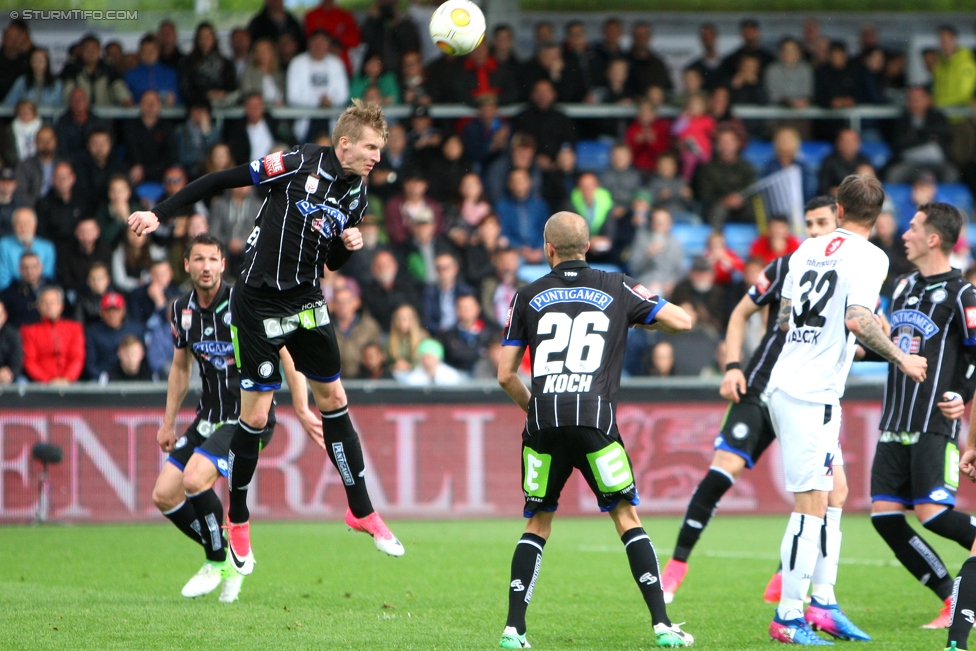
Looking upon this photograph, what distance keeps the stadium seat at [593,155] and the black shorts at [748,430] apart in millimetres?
10038

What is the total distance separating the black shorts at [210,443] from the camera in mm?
8117

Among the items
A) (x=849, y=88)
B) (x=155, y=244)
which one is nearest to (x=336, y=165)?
(x=155, y=244)

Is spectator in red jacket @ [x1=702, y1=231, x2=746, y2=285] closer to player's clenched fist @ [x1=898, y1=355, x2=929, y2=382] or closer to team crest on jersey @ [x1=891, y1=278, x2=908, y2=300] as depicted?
team crest on jersey @ [x1=891, y1=278, x2=908, y2=300]

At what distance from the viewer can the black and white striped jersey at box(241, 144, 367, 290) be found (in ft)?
22.6

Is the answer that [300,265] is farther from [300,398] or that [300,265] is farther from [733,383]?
[733,383]

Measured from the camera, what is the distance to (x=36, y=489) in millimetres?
12711

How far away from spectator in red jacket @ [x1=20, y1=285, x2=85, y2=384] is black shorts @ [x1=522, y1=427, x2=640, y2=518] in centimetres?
849

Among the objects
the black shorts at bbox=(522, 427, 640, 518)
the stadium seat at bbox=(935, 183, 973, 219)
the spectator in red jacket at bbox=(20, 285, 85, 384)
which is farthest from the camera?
the stadium seat at bbox=(935, 183, 973, 219)

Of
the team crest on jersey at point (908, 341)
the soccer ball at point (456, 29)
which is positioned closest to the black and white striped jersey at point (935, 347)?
the team crest on jersey at point (908, 341)

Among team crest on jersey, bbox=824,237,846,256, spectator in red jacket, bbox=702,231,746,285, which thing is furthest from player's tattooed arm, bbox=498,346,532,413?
spectator in red jacket, bbox=702,231,746,285

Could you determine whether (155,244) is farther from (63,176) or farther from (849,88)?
(849,88)

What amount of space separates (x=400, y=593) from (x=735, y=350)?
9.02 feet

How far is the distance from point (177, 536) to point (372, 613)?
5.02 m

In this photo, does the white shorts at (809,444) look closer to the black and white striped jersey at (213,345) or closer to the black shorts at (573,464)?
the black shorts at (573,464)
